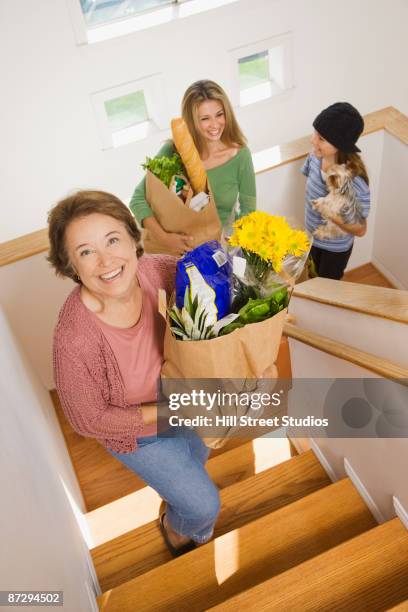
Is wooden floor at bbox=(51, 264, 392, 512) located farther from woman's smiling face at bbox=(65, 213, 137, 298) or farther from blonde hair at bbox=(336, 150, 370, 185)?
woman's smiling face at bbox=(65, 213, 137, 298)

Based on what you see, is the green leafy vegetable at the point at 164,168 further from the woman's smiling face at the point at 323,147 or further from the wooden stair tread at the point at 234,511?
the wooden stair tread at the point at 234,511

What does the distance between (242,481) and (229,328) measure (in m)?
1.26

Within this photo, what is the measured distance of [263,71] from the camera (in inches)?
198

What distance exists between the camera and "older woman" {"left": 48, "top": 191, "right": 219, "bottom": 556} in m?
1.43

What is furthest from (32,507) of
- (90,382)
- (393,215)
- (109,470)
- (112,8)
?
(112,8)

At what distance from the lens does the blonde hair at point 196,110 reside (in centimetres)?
219

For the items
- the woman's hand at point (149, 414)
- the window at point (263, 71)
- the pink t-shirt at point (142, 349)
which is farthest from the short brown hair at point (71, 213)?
the window at point (263, 71)

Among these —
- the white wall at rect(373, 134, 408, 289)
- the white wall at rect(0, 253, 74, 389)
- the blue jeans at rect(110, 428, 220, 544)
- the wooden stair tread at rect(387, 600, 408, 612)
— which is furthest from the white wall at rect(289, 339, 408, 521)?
the white wall at rect(373, 134, 408, 289)

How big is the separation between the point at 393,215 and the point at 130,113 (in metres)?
2.72

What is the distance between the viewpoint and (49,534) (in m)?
1.43

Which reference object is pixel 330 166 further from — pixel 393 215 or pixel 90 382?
pixel 90 382

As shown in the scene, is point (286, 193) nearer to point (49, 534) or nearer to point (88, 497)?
point (88, 497)

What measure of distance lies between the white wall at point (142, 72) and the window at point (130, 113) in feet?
0.20

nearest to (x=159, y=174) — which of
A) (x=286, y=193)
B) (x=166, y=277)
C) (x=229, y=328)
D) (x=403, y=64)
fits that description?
(x=166, y=277)
